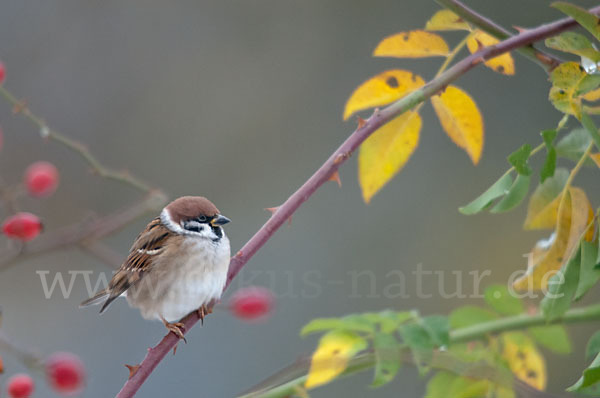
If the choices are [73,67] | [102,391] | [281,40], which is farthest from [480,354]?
[73,67]

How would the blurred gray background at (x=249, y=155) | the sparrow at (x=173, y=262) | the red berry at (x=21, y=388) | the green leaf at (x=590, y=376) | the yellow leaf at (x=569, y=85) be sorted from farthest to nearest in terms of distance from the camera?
the blurred gray background at (x=249, y=155) < the sparrow at (x=173, y=262) < the red berry at (x=21, y=388) < the yellow leaf at (x=569, y=85) < the green leaf at (x=590, y=376)

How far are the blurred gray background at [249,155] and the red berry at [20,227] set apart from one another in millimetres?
1438

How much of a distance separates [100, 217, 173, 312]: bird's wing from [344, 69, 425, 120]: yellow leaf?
787 millimetres

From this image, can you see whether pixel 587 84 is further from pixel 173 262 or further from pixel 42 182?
pixel 173 262

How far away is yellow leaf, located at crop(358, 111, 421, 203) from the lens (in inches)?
38.2

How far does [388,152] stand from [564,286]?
290 millimetres

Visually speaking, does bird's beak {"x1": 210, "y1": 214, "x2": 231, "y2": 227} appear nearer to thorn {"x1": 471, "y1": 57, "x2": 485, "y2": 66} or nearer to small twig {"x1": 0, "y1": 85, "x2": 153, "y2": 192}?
small twig {"x1": 0, "y1": 85, "x2": 153, "y2": 192}

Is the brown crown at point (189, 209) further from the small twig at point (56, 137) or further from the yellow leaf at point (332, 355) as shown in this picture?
the yellow leaf at point (332, 355)

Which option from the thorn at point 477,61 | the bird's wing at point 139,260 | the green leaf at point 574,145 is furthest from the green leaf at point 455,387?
the bird's wing at point 139,260

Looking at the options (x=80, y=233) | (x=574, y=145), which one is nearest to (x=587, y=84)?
(x=574, y=145)

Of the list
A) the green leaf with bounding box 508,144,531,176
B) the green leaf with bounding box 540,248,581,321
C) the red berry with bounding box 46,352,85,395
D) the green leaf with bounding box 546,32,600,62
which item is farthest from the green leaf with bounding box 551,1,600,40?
the red berry with bounding box 46,352,85,395

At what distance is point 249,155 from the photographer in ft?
10.1

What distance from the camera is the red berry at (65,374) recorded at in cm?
95

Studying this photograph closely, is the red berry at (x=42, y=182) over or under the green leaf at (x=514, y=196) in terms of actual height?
over
